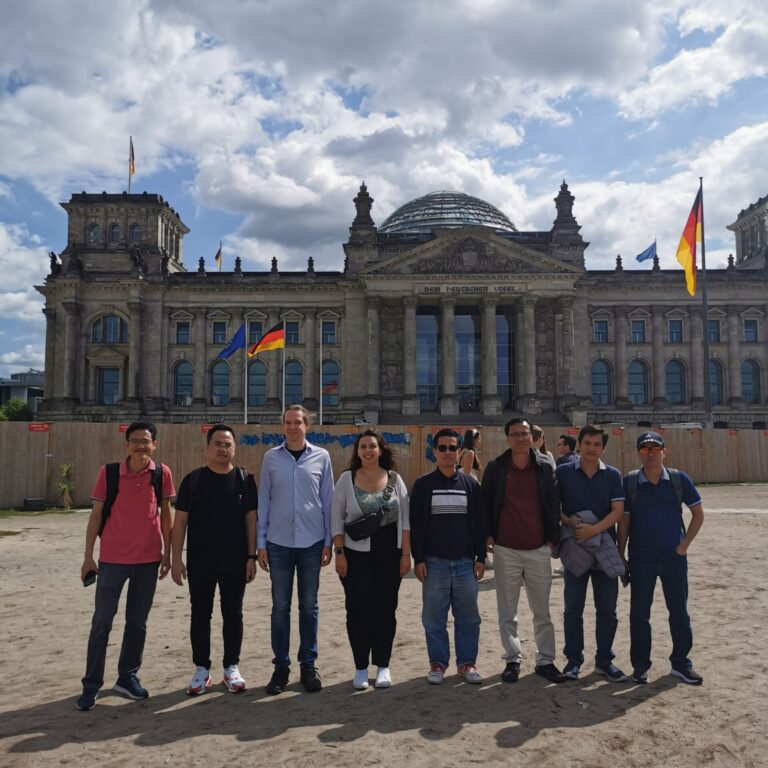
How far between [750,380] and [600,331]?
A: 42.4 ft

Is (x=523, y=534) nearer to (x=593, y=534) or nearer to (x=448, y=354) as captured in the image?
(x=593, y=534)

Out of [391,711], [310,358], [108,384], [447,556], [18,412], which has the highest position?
[310,358]

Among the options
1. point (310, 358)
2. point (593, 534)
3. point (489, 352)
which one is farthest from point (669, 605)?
point (310, 358)

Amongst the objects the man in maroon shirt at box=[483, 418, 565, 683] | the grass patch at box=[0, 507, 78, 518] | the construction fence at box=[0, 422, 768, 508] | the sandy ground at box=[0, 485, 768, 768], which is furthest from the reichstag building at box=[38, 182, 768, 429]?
the man in maroon shirt at box=[483, 418, 565, 683]

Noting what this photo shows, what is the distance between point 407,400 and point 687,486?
44.1m

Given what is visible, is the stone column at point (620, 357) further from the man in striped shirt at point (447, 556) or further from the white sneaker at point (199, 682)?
the white sneaker at point (199, 682)

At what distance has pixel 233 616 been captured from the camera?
23.3 ft

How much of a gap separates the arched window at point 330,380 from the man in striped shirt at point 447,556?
151 feet

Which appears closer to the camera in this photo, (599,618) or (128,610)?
(128,610)

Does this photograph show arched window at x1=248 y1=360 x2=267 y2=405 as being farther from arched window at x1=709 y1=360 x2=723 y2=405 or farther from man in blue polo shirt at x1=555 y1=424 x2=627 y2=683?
man in blue polo shirt at x1=555 y1=424 x2=627 y2=683

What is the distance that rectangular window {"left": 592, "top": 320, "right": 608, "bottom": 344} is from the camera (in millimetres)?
56156

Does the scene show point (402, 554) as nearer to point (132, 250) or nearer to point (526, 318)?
point (526, 318)

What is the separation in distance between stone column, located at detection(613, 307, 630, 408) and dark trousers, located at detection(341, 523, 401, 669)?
51.1 meters

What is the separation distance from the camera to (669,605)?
7246mm
